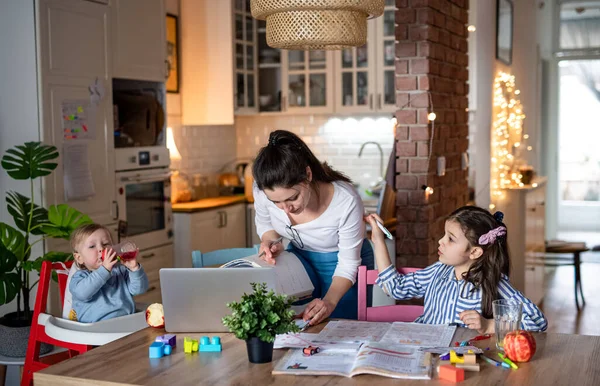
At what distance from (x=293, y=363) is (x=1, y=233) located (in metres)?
2.02

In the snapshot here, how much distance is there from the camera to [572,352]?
7.54 ft

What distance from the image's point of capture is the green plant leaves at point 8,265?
141 inches

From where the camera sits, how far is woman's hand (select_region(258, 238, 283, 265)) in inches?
110

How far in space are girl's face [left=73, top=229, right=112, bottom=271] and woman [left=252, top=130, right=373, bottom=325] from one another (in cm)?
63

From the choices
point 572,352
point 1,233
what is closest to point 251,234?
point 1,233

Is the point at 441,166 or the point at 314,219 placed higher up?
the point at 441,166

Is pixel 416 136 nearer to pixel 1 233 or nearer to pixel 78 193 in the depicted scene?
pixel 78 193

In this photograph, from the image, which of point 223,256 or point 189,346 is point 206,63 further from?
point 189,346

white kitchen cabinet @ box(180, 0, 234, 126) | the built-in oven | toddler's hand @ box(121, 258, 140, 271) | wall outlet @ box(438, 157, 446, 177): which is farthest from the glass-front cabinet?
toddler's hand @ box(121, 258, 140, 271)

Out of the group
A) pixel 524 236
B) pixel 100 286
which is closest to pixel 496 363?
pixel 100 286

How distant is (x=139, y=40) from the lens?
5137mm

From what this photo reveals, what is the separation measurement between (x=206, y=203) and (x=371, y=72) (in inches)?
70.2

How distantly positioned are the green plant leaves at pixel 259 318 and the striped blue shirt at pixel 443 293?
28.8 inches

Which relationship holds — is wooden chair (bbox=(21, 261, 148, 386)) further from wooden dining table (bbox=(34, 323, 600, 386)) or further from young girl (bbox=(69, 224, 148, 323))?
wooden dining table (bbox=(34, 323, 600, 386))
